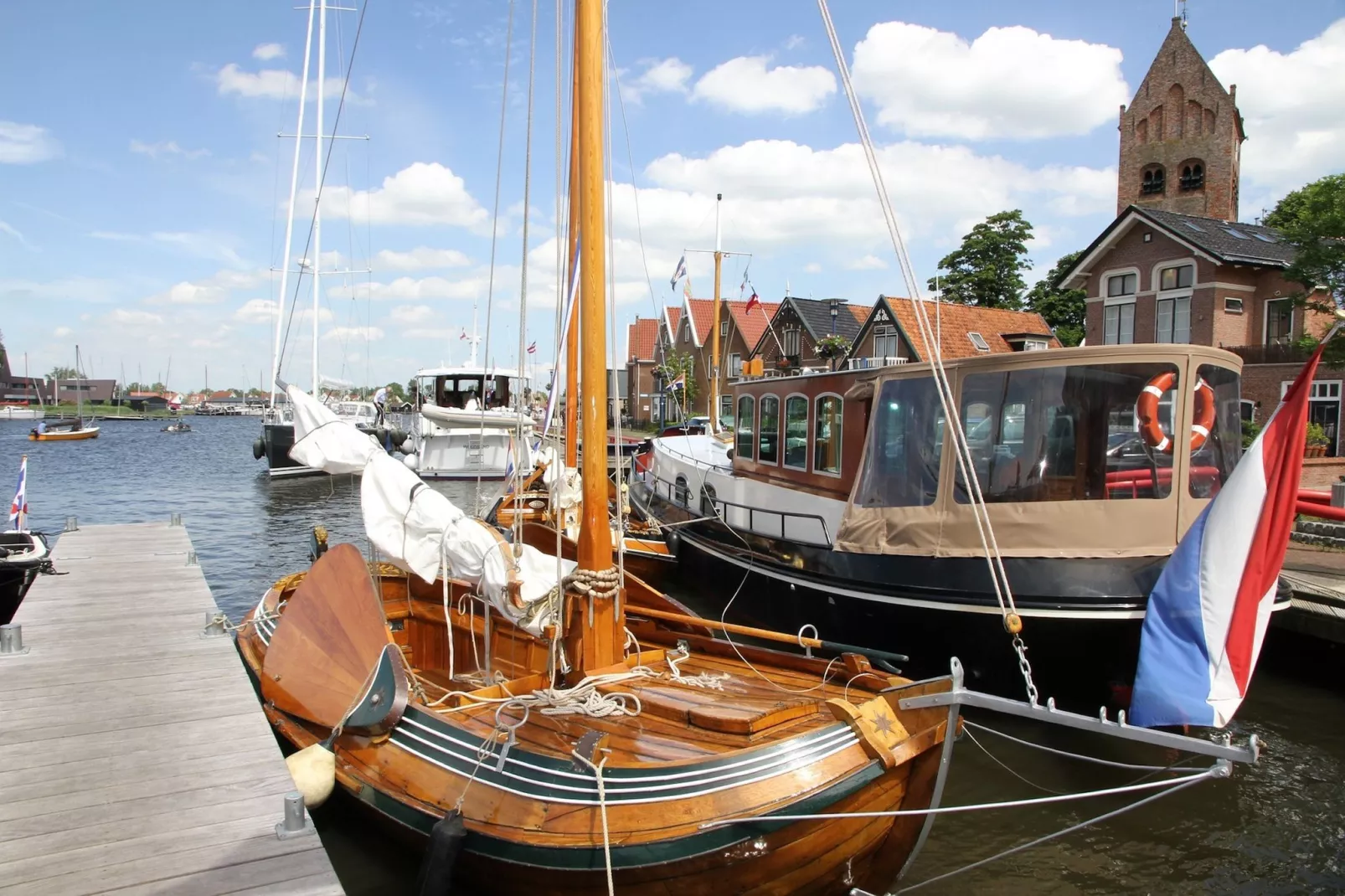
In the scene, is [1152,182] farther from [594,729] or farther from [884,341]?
[594,729]

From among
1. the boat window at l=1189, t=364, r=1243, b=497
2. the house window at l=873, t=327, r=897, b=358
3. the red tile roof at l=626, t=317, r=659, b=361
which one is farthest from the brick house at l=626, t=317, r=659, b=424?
the boat window at l=1189, t=364, r=1243, b=497

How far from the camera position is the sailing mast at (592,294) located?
5.54 meters

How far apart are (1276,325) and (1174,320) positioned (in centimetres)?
306

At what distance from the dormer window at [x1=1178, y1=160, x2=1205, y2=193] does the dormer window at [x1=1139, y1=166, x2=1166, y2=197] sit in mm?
952

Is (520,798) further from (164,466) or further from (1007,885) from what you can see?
(164,466)

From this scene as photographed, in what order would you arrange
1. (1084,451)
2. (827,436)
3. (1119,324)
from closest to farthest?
(1084,451) < (827,436) < (1119,324)

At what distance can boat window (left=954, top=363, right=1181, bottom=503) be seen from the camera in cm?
708

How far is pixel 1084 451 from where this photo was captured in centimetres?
723

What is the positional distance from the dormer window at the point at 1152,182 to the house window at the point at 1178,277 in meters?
20.6

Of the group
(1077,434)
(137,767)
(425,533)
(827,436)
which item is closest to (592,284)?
(425,533)

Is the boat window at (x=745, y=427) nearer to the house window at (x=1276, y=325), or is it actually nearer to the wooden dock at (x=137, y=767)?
the wooden dock at (x=137, y=767)

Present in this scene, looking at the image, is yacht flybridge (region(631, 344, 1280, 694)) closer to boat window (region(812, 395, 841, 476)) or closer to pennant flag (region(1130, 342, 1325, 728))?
boat window (region(812, 395, 841, 476))

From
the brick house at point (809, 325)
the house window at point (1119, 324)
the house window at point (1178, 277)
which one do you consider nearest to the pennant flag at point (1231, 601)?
the house window at point (1178, 277)

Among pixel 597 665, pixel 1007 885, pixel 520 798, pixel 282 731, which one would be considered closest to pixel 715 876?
pixel 520 798
